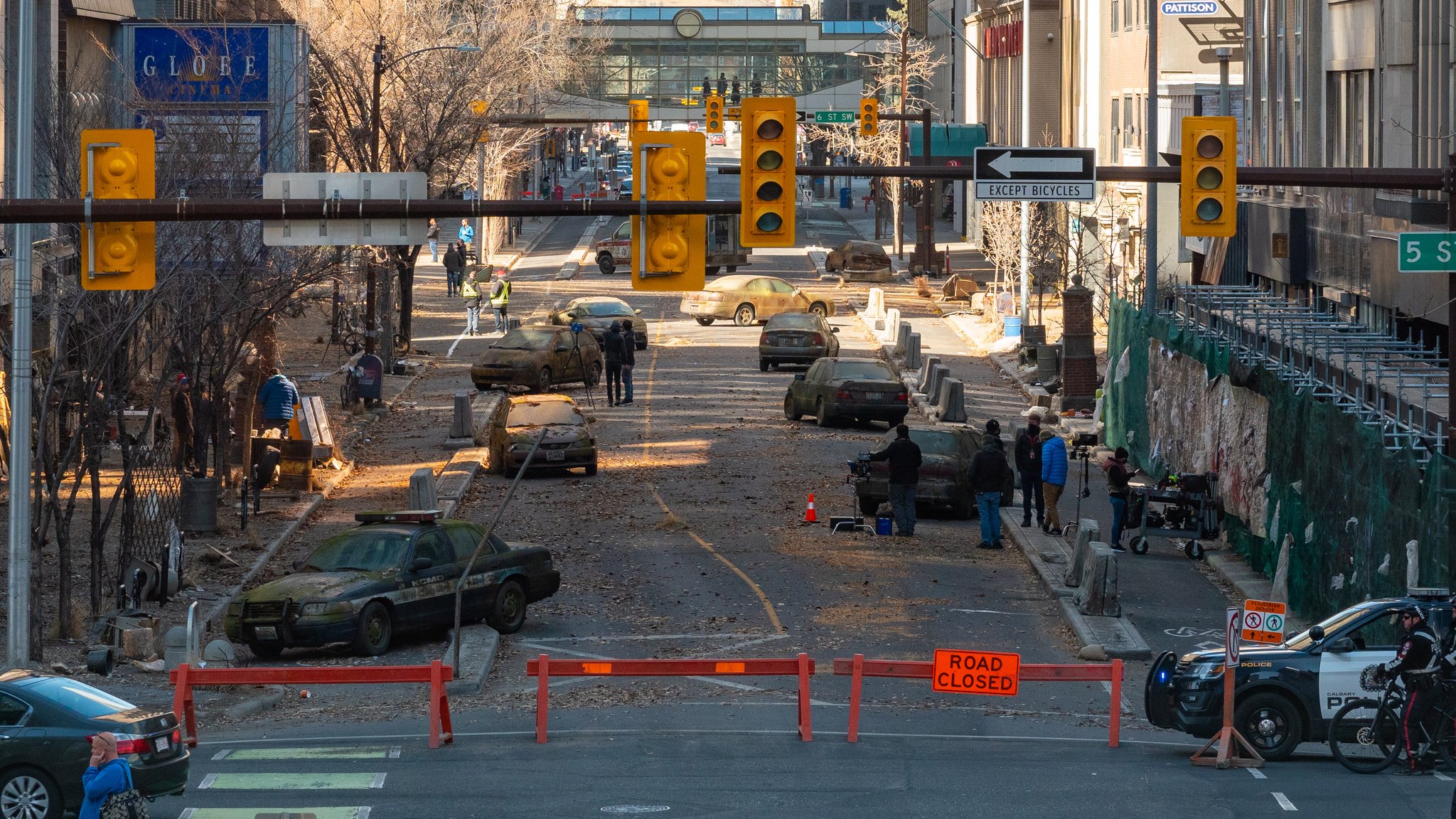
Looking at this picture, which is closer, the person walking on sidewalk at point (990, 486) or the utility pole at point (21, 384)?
the utility pole at point (21, 384)

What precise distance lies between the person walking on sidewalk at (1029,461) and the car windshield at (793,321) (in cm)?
1742

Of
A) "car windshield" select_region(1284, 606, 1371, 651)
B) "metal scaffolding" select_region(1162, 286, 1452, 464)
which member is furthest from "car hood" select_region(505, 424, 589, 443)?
"car windshield" select_region(1284, 606, 1371, 651)

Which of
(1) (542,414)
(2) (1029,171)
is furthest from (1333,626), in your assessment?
(1) (542,414)

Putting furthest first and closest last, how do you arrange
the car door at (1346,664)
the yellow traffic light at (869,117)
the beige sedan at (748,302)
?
the yellow traffic light at (869,117) < the beige sedan at (748,302) < the car door at (1346,664)

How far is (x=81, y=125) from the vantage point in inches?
1016

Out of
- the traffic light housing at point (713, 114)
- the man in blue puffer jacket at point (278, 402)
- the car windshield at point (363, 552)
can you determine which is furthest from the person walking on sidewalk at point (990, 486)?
the traffic light housing at point (713, 114)

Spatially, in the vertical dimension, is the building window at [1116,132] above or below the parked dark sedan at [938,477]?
above

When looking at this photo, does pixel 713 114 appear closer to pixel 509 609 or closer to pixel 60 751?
pixel 509 609

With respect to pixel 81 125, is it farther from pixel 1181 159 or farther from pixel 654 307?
pixel 654 307

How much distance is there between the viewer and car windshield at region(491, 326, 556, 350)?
4144 cm

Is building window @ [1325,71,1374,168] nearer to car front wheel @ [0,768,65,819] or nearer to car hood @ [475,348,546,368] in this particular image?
car hood @ [475,348,546,368]

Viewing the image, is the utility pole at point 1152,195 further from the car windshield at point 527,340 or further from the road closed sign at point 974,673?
the road closed sign at point 974,673

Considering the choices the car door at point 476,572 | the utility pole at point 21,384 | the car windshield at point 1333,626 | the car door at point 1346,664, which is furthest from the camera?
the car door at point 476,572

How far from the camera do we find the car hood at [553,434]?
103ft
